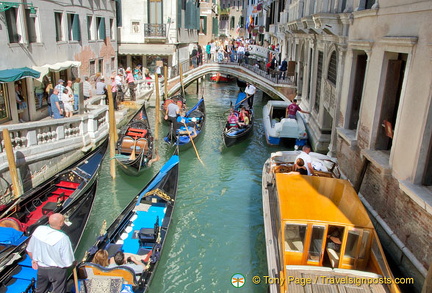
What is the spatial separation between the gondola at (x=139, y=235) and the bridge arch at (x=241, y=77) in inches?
327

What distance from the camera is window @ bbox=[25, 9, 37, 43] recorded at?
330 inches

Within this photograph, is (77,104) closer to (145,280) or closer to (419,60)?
(145,280)

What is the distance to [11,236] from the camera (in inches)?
180

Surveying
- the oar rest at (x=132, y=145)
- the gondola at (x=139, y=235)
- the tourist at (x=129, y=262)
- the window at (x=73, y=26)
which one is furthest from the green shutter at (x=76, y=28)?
the tourist at (x=129, y=262)

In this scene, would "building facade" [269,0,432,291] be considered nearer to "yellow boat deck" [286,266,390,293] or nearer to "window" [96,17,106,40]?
"yellow boat deck" [286,266,390,293]

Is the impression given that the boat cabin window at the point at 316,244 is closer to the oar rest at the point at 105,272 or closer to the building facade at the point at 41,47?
the oar rest at the point at 105,272

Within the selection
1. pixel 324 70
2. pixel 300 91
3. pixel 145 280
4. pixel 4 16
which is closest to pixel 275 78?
pixel 300 91

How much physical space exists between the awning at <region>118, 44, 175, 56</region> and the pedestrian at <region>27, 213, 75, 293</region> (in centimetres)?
1364

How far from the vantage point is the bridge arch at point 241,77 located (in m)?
14.0

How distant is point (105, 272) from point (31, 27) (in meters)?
6.86

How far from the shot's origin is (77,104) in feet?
28.8

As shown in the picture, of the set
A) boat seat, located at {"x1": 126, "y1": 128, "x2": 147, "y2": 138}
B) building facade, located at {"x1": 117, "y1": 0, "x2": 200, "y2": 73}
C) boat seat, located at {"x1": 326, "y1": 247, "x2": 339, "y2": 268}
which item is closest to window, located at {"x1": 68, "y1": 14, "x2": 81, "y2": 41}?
boat seat, located at {"x1": 126, "y1": 128, "x2": 147, "y2": 138}

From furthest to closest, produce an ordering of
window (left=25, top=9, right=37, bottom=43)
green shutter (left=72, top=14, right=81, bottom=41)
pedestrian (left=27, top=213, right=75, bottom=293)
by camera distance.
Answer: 1. green shutter (left=72, top=14, right=81, bottom=41)
2. window (left=25, top=9, right=37, bottom=43)
3. pedestrian (left=27, top=213, right=75, bottom=293)

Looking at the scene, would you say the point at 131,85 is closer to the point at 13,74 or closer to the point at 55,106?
the point at 55,106
